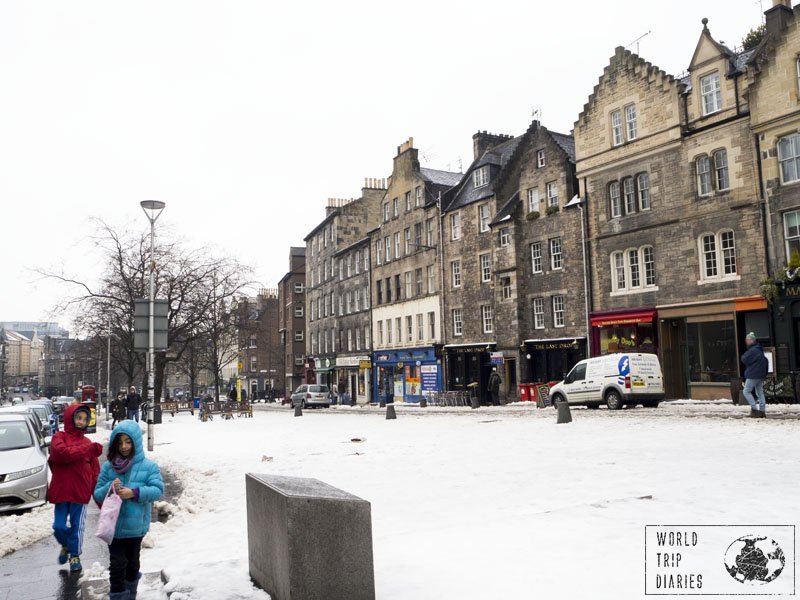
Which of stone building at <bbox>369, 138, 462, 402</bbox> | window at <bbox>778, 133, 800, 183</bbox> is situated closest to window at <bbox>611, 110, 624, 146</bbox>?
window at <bbox>778, 133, 800, 183</bbox>

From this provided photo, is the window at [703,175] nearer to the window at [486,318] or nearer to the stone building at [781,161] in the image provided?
the stone building at [781,161]

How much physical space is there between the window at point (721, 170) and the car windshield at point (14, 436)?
26.3 metres

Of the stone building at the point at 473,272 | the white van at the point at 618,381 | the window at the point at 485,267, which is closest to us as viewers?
the white van at the point at 618,381

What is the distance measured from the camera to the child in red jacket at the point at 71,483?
25.3 ft

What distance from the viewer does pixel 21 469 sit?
37.1 ft

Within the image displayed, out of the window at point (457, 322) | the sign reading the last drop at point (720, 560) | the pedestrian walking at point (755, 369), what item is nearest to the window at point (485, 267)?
the window at point (457, 322)

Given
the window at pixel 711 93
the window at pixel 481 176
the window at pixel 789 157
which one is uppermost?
the window at pixel 481 176

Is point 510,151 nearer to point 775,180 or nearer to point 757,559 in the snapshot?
point 775,180

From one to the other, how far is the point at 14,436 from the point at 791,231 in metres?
25.9

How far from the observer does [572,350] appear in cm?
3622

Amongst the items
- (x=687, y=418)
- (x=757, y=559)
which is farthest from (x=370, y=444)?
(x=757, y=559)

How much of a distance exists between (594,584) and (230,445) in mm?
16234

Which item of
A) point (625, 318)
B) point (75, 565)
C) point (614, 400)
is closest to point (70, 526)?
point (75, 565)

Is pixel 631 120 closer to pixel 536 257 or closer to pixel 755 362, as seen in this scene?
pixel 536 257
